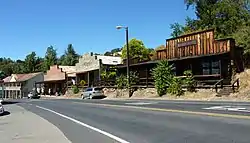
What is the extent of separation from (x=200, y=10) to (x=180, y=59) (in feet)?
54.4

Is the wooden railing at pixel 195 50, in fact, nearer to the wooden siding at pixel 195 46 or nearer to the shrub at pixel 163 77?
the wooden siding at pixel 195 46

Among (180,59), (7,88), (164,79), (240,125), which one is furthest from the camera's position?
(7,88)

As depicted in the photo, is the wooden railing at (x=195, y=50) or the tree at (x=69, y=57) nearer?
the wooden railing at (x=195, y=50)

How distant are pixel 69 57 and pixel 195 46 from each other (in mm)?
91805

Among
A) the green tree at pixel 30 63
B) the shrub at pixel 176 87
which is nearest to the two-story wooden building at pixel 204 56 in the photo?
the shrub at pixel 176 87

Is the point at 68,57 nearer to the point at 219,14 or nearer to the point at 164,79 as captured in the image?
the point at 219,14

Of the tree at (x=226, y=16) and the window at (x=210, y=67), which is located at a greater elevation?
the tree at (x=226, y=16)

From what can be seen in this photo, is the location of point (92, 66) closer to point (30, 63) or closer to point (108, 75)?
point (108, 75)

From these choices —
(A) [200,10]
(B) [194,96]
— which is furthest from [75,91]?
(B) [194,96]

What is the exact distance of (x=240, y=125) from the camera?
12.0 meters

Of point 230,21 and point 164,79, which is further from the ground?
point 230,21

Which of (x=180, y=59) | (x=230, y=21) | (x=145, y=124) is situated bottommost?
(x=145, y=124)

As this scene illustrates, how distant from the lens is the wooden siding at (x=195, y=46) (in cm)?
3747

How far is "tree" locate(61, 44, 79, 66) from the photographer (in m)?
125
